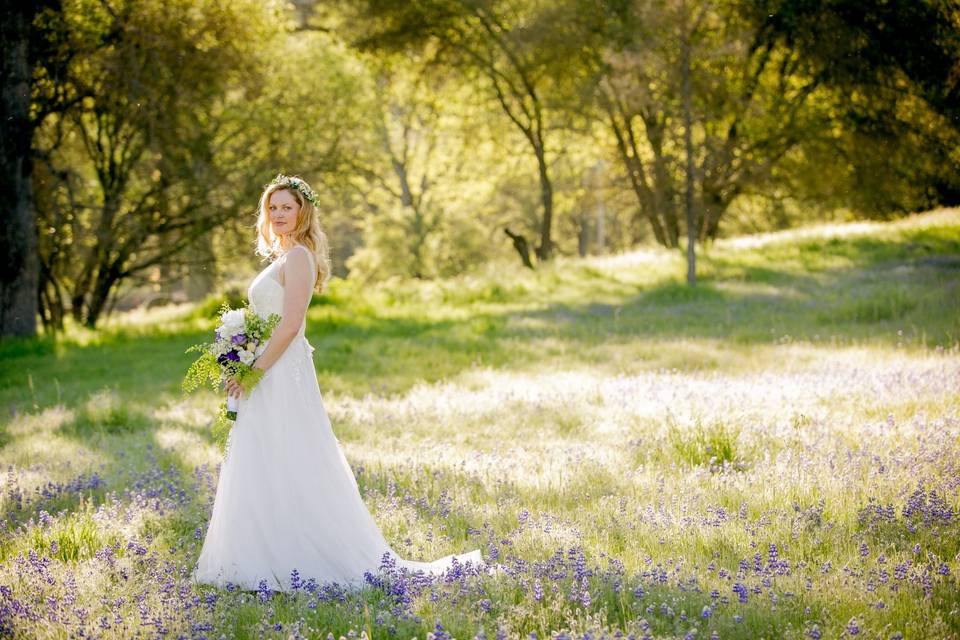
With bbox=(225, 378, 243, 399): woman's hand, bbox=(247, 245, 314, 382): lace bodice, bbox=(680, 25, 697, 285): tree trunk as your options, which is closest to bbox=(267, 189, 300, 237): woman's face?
bbox=(247, 245, 314, 382): lace bodice

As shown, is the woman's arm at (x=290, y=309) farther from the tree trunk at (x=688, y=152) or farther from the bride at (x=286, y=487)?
the tree trunk at (x=688, y=152)

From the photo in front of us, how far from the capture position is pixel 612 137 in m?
31.8

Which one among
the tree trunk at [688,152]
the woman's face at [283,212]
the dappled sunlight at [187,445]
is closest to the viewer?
the woman's face at [283,212]

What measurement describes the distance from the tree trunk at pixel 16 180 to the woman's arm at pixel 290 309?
45.7 feet

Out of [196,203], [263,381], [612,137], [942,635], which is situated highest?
[612,137]

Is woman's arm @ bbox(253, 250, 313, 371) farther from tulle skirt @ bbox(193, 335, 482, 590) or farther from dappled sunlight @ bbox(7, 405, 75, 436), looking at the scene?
dappled sunlight @ bbox(7, 405, 75, 436)

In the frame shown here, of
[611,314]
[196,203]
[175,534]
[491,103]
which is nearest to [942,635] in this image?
[175,534]

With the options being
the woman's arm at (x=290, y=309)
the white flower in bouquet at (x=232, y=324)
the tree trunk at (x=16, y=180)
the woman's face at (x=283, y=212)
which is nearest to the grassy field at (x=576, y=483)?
the woman's arm at (x=290, y=309)

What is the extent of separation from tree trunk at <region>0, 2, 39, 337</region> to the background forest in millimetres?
44

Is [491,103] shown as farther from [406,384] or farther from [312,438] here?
[312,438]

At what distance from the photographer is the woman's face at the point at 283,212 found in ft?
16.7

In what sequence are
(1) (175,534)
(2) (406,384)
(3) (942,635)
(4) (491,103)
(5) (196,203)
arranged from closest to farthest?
(3) (942,635) → (1) (175,534) → (2) (406,384) → (5) (196,203) → (4) (491,103)

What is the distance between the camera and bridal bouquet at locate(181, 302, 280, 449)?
4695 mm

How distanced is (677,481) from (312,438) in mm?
2959
